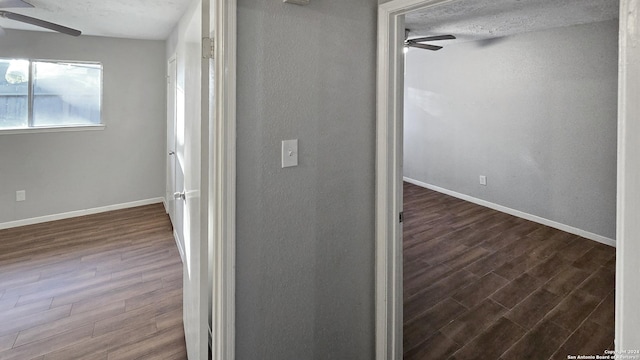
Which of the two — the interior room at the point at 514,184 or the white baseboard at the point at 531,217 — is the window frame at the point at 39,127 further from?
the white baseboard at the point at 531,217

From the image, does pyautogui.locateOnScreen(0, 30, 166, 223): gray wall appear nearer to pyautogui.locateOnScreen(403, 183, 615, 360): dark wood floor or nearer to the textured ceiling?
the textured ceiling

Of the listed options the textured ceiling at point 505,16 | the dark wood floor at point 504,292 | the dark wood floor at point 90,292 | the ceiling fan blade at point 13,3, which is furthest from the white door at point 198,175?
the textured ceiling at point 505,16

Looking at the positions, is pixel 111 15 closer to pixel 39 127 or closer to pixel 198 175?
pixel 39 127

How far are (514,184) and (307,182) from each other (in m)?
3.95

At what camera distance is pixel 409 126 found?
6.07 metres

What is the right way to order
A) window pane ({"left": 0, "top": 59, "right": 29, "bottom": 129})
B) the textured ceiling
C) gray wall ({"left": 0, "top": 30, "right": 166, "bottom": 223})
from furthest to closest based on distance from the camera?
gray wall ({"left": 0, "top": 30, "right": 166, "bottom": 223})
window pane ({"left": 0, "top": 59, "right": 29, "bottom": 129})
the textured ceiling

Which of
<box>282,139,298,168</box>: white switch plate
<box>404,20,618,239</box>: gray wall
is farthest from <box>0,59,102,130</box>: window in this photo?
<box>404,20,618,239</box>: gray wall

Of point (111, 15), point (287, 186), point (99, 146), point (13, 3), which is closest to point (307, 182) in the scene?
point (287, 186)

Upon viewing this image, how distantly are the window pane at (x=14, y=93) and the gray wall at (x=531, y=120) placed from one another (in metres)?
5.46

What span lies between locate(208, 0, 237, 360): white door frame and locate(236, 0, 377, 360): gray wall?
0.13 ft

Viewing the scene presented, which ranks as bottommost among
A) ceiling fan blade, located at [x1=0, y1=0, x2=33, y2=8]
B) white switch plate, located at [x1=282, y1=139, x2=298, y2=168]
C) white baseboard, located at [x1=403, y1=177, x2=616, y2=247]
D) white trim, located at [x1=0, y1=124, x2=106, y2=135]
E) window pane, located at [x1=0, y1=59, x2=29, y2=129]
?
white baseboard, located at [x1=403, y1=177, x2=616, y2=247]

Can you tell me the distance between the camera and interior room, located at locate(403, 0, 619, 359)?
2.22 m

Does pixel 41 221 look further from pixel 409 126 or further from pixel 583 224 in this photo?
pixel 583 224

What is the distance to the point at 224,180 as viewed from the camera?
48.4 inches
